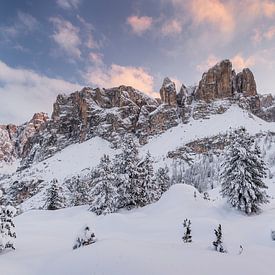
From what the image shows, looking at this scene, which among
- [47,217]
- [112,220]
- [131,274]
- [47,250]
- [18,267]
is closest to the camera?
[131,274]

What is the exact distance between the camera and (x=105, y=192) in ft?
115

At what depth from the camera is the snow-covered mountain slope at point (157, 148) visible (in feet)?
500

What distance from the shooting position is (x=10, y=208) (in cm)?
1728

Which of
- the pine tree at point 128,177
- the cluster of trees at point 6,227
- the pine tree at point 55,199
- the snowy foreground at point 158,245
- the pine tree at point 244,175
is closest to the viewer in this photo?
the snowy foreground at point 158,245

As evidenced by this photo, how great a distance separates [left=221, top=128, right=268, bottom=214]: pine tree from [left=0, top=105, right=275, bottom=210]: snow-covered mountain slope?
112 metres

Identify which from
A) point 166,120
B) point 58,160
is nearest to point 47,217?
point 58,160

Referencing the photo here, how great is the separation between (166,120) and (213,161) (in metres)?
71.7

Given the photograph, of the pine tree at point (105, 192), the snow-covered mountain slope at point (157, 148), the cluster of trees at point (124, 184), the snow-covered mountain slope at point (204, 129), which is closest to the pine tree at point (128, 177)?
the cluster of trees at point (124, 184)

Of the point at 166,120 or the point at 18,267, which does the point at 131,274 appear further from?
the point at 166,120

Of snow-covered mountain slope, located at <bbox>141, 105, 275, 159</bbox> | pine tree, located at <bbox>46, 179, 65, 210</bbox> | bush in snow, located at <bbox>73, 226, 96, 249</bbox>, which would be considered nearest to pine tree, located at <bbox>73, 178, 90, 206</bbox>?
pine tree, located at <bbox>46, 179, 65, 210</bbox>

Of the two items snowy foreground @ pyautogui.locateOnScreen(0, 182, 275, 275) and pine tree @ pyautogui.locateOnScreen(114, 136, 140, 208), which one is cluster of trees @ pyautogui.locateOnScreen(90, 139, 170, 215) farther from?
snowy foreground @ pyautogui.locateOnScreen(0, 182, 275, 275)

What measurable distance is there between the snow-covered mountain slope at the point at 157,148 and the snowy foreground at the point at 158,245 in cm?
11337

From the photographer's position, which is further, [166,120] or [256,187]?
[166,120]

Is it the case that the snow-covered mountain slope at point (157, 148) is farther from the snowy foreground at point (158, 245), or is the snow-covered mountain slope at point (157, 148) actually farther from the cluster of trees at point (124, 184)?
the snowy foreground at point (158, 245)
